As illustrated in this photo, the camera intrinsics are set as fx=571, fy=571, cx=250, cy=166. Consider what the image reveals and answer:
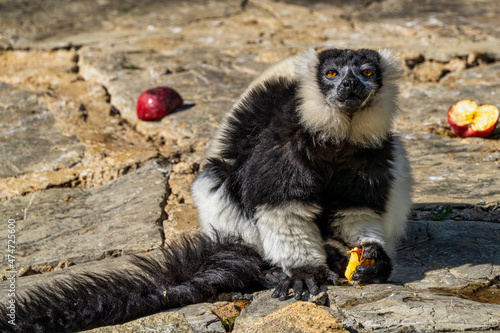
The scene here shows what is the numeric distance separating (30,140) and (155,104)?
3.90ft

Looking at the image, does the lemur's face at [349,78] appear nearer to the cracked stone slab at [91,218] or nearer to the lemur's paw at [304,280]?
the lemur's paw at [304,280]

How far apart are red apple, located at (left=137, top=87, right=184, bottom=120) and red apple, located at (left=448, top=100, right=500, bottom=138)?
2.63 meters

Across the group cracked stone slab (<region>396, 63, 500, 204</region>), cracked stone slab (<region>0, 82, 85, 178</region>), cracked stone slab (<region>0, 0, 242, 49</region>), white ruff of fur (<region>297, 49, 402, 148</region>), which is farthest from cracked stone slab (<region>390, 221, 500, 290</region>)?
cracked stone slab (<region>0, 0, 242, 49</region>)

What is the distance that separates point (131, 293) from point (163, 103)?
2.93 meters

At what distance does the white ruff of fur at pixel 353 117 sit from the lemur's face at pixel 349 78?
33 millimetres

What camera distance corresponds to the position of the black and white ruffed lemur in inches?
116

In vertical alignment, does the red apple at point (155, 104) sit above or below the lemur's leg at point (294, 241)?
above

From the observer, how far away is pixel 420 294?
2760 millimetres

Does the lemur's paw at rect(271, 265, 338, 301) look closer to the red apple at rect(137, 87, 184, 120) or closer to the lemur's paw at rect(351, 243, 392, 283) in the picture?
the lemur's paw at rect(351, 243, 392, 283)

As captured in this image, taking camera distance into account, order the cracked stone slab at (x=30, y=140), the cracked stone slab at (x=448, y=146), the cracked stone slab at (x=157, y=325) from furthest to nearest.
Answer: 1. the cracked stone slab at (x=30, y=140)
2. the cracked stone slab at (x=448, y=146)
3. the cracked stone slab at (x=157, y=325)

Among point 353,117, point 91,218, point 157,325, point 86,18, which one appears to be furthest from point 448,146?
point 86,18

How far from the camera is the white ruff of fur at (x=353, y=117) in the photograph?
120 inches

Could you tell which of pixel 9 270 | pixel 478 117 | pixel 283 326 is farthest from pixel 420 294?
pixel 478 117

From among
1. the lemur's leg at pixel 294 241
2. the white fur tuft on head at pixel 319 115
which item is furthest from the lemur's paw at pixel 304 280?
the white fur tuft on head at pixel 319 115
